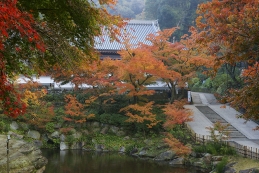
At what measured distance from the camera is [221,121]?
19156 mm

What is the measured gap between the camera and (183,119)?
14570mm

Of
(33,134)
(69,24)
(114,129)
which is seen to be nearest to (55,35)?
(69,24)

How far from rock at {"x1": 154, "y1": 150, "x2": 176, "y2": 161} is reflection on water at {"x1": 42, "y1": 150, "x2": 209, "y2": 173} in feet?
1.81

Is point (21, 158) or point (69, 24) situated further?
point (21, 158)

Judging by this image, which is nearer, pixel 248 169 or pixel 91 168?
pixel 248 169

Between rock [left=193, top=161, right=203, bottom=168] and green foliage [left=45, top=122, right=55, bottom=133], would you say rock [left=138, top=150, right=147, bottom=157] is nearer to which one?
rock [left=193, top=161, right=203, bottom=168]

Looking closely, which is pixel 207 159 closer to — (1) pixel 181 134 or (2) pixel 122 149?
(1) pixel 181 134

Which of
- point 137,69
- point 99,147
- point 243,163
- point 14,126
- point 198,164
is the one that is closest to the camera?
point 243,163

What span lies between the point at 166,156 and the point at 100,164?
128 inches

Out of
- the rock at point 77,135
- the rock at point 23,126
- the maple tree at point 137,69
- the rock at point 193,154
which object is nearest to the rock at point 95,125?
the rock at point 77,135

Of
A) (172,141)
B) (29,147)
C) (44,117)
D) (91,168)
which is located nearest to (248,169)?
(172,141)

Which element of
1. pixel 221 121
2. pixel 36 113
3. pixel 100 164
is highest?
pixel 36 113

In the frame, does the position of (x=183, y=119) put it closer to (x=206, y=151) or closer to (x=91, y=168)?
(x=206, y=151)

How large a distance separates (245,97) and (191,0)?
123 ft
